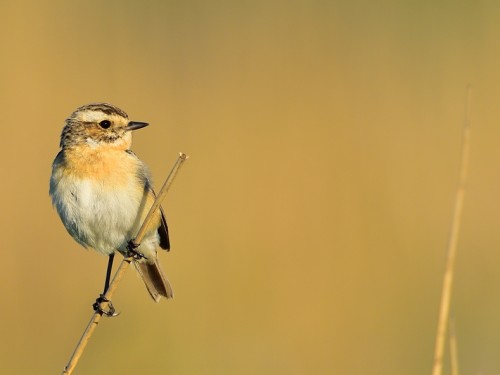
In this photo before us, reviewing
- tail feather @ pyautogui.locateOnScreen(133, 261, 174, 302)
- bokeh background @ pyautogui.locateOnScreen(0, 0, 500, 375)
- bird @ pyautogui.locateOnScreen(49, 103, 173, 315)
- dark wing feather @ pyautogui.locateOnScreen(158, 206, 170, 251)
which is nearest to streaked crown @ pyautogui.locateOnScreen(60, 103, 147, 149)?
bird @ pyautogui.locateOnScreen(49, 103, 173, 315)

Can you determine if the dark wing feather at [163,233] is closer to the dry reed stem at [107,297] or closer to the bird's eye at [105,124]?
the bird's eye at [105,124]

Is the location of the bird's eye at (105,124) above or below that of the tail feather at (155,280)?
above

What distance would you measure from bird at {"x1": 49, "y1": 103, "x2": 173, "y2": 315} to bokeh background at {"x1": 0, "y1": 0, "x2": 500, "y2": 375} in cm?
89

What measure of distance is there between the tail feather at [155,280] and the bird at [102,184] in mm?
223

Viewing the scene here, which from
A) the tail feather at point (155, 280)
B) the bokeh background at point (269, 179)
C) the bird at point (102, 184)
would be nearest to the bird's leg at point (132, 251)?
the bird at point (102, 184)

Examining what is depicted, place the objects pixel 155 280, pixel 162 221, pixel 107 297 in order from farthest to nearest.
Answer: pixel 155 280 → pixel 162 221 → pixel 107 297

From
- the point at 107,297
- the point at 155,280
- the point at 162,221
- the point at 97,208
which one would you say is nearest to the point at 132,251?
the point at 97,208

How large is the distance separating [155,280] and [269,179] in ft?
10.4

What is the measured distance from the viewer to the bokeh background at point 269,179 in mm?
6688

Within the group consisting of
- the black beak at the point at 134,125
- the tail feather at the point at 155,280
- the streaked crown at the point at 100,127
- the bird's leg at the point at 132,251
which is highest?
the black beak at the point at 134,125

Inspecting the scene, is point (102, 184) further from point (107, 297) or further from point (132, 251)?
point (107, 297)

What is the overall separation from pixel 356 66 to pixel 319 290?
3.06 m

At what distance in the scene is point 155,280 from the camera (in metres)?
5.74

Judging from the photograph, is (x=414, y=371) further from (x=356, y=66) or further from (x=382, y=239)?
(x=356, y=66)
